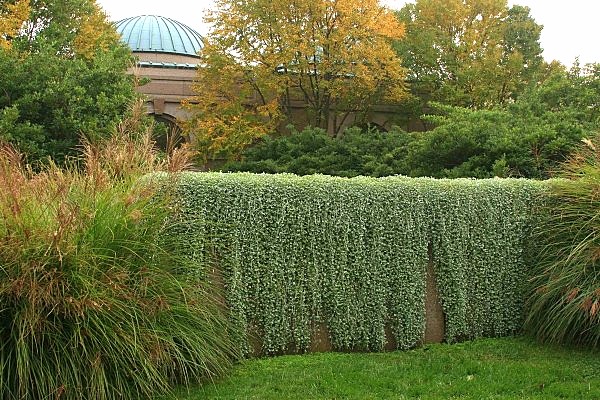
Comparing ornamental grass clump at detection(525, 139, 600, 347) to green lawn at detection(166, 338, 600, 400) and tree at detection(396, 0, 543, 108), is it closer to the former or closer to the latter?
green lawn at detection(166, 338, 600, 400)

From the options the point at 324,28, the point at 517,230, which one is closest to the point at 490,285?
the point at 517,230

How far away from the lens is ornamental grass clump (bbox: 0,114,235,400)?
4398 mm

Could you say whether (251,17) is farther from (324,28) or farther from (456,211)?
(456,211)

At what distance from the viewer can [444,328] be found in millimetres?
7082

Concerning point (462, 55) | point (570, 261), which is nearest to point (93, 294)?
point (570, 261)

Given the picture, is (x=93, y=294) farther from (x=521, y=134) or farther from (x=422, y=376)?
(x=521, y=134)

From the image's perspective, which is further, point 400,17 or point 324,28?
point 400,17

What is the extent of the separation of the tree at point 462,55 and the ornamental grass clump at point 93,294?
18.1m

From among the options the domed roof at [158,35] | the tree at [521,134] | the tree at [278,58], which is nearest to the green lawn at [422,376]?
the tree at [521,134]

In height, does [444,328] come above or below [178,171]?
below

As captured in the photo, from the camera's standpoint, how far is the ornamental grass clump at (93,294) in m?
4.40

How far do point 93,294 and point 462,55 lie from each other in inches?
810

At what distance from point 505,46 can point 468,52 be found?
2462mm

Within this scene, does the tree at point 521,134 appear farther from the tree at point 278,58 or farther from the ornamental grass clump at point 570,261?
the tree at point 278,58
